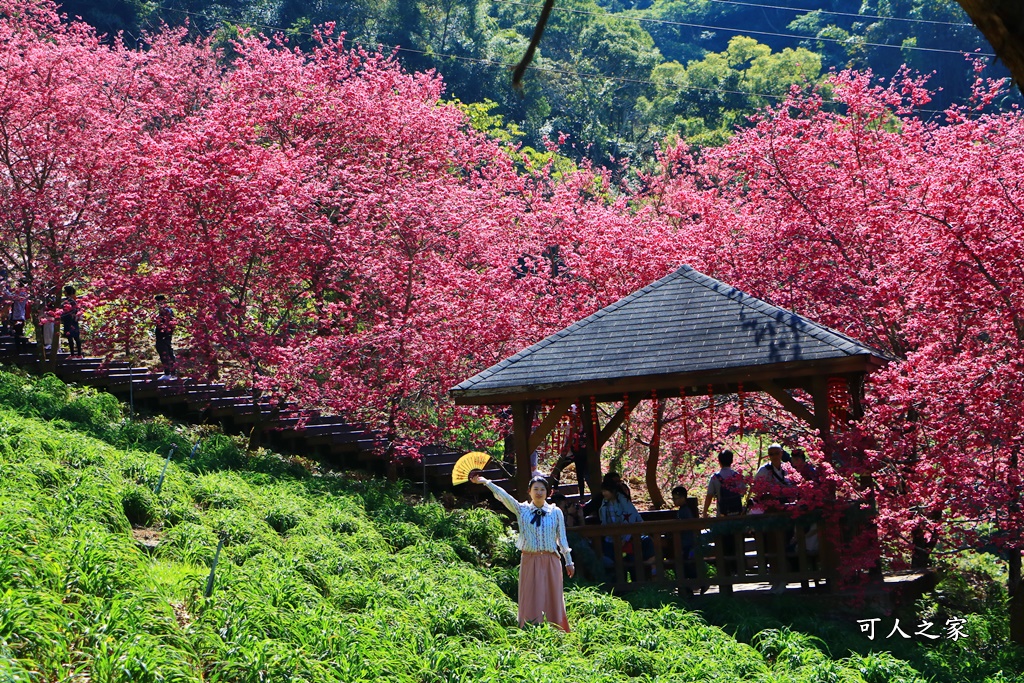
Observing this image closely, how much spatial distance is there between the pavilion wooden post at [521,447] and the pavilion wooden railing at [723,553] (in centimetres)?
87

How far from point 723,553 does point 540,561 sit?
341 cm

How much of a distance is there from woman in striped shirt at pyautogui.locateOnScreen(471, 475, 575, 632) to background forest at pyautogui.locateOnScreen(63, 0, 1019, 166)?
88.6 ft

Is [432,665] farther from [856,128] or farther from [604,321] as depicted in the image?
[856,128]

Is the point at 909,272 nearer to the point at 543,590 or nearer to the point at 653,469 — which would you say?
the point at 653,469

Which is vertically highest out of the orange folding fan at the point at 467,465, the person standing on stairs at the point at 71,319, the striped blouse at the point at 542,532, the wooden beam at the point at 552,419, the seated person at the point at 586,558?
the person standing on stairs at the point at 71,319

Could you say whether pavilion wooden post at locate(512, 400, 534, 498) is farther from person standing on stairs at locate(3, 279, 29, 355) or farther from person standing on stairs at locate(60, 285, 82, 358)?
person standing on stairs at locate(3, 279, 29, 355)

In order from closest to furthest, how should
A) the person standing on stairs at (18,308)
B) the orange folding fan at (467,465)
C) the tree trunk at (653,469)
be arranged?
1. the orange folding fan at (467,465)
2. the tree trunk at (653,469)
3. the person standing on stairs at (18,308)

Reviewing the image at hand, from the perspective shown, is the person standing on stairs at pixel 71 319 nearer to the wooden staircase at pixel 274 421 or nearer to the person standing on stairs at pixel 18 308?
the person standing on stairs at pixel 18 308

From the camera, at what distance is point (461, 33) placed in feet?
143

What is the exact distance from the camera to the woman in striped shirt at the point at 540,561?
8.46 meters

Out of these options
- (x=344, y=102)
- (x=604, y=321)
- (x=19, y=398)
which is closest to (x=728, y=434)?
(x=604, y=321)

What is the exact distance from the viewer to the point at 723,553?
37.0 feet

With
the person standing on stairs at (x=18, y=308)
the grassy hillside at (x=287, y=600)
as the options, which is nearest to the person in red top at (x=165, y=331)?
the person standing on stairs at (x=18, y=308)

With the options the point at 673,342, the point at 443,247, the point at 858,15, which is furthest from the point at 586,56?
the point at 673,342
